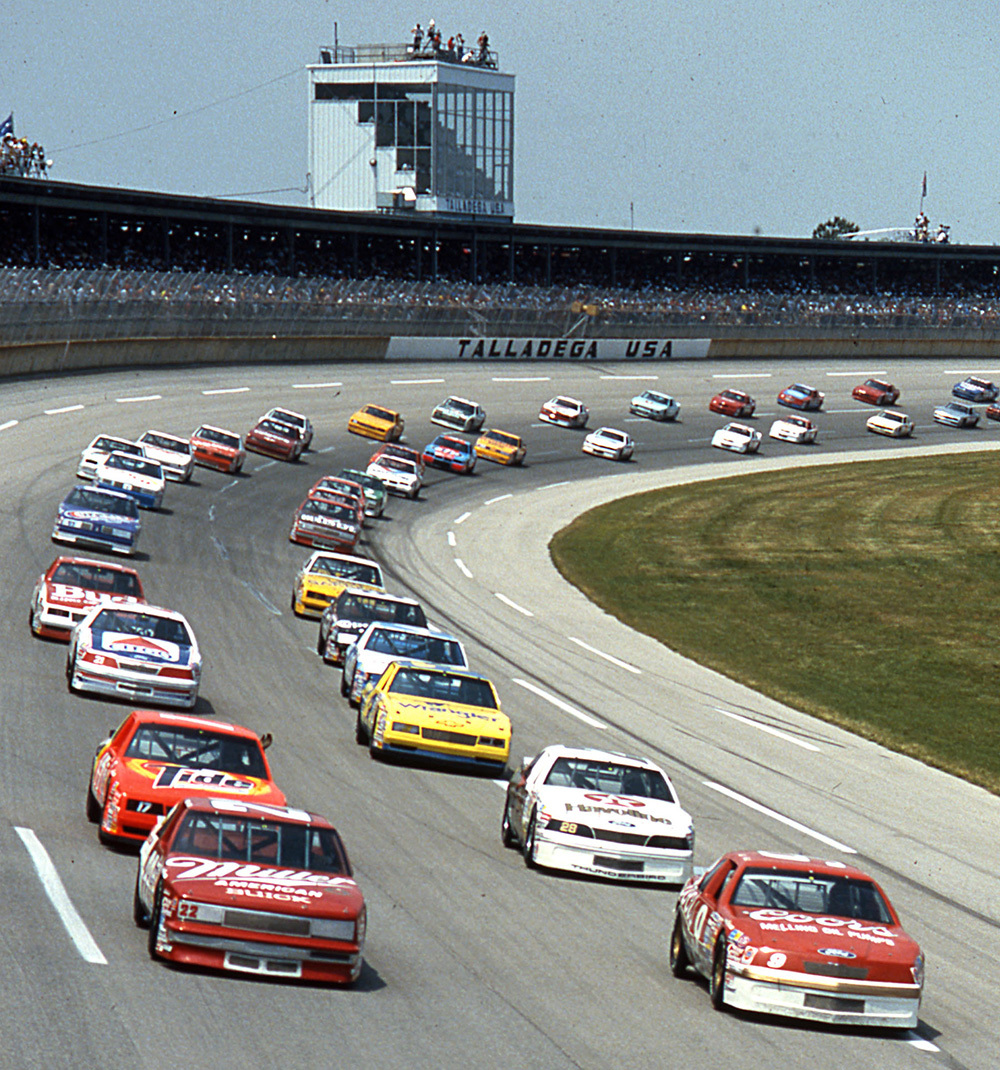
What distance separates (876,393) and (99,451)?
49.4 m

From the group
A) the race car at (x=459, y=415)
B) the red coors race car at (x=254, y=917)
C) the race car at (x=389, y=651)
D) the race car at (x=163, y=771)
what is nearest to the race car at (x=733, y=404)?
the race car at (x=459, y=415)

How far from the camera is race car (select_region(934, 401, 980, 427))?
85.6 meters

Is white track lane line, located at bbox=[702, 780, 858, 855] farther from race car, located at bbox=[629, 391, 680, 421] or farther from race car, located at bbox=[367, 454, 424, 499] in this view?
race car, located at bbox=[629, 391, 680, 421]

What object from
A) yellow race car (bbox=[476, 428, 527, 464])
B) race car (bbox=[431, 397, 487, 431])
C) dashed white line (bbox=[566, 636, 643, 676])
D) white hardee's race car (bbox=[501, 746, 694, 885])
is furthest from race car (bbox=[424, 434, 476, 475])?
white hardee's race car (bbox=[501, 746, 694, 885])

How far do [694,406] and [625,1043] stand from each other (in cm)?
→ 7306

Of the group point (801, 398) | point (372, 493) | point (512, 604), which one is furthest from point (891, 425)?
point (512, 604)

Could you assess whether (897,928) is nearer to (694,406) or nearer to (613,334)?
(694,406)

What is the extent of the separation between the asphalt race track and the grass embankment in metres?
0.95

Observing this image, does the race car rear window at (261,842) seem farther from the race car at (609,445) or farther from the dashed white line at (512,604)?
the race car at (609,445)

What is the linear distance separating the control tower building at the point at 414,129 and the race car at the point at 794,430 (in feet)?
152

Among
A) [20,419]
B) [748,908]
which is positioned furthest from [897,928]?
[20,419]

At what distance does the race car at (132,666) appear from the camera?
79.4 ft

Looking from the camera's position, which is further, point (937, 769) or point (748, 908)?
point (937, 769)

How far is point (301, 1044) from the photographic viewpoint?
10.8 metres
